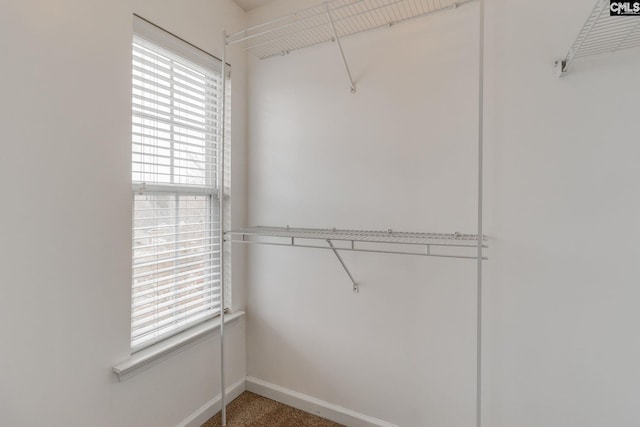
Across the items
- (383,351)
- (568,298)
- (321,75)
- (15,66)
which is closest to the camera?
(15,66)

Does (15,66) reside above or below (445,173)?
above

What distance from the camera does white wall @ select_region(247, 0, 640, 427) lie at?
1231mm

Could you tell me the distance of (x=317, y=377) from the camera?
185 cm

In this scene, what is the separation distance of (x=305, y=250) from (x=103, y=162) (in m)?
1.09

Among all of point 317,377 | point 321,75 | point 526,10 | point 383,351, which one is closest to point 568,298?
point 383,351

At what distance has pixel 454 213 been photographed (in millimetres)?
1469

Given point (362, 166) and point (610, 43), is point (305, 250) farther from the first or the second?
point (610, 43)

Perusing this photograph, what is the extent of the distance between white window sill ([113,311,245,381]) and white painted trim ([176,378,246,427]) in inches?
16.6

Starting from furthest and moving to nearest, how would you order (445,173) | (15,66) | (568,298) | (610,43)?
(445,173)
(568,298)
(610,43)
(15,66)

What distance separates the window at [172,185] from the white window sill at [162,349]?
4cm

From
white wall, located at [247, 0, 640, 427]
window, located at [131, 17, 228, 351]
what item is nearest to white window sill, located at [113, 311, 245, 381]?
window, located at [131, 17, 228, 351]

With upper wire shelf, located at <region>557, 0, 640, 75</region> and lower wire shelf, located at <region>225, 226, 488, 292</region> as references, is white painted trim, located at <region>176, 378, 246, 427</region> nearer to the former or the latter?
lower wire shelf, located at <region>225, 226, 488, 292</region>

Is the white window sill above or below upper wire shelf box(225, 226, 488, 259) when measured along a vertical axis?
below

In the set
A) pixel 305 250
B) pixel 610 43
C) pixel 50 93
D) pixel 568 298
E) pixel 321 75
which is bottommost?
pixel 568 298
